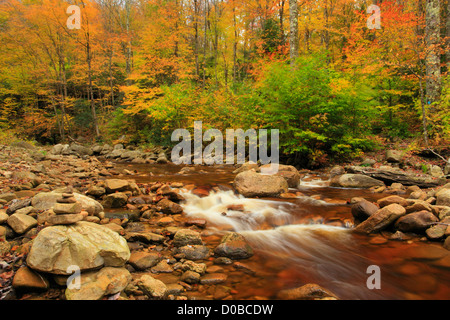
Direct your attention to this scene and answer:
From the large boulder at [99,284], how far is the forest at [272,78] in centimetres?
746

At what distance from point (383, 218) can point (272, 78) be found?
6.94 meters

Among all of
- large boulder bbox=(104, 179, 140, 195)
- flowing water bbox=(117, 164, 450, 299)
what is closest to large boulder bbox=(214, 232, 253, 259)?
flowing water bbox=(117, 164, 450, 299)

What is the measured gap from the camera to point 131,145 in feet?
56.8

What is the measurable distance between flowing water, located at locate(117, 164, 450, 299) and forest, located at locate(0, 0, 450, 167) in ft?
13.3

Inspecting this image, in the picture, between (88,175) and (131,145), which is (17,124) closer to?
(131,145)

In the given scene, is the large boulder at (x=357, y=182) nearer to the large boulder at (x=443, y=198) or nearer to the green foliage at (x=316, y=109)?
the green foliage at (x=316, y=109)

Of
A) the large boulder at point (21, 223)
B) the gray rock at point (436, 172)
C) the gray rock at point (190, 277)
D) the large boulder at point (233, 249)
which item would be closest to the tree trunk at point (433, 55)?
the gray rock at point (436, 172)

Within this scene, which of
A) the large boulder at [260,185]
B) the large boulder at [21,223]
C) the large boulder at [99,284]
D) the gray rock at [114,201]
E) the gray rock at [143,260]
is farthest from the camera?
the large boulder at [260,185]

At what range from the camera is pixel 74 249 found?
266cm

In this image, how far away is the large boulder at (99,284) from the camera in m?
2.35

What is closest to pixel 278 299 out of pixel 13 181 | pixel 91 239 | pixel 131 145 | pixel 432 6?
pixel 91 239

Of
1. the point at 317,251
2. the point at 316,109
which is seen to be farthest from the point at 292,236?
the point at 316,109

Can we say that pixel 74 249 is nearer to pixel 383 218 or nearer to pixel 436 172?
pixel 383 218
